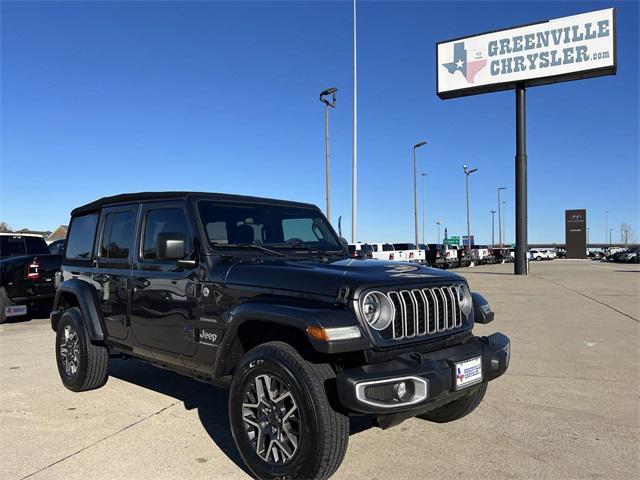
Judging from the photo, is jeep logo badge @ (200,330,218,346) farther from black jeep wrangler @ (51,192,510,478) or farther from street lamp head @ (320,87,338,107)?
street lamp head @ (320,87,338,107)

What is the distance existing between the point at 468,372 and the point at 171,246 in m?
2.18

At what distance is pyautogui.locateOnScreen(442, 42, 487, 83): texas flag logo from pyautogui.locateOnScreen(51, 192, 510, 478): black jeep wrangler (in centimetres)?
2513

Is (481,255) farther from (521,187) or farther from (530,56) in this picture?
(530,56)

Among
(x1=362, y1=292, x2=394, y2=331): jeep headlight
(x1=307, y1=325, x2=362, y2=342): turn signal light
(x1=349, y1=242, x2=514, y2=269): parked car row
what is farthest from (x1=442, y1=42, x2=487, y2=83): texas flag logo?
(x1=307, y1=325, x2=362, y2=342): turn signal light

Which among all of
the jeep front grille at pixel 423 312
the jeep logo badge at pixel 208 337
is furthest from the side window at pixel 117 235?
the jeep front grille at pixel 423 312

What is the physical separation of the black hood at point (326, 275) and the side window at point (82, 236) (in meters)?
2.46

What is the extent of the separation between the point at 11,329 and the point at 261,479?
8.28 m

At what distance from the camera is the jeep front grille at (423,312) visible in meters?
3.17

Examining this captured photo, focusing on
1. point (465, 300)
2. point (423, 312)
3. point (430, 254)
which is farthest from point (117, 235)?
point (430, 254)

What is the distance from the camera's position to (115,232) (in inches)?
194

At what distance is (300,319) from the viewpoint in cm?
294

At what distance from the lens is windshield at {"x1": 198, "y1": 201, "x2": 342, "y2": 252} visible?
405 cm

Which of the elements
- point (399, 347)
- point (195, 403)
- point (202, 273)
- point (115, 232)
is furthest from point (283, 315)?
point (115, 232)

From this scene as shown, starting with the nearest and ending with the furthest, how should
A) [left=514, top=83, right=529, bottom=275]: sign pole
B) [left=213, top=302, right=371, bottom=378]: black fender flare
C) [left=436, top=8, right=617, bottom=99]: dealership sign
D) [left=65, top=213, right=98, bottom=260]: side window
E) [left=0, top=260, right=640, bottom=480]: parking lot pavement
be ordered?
[left=213, top=302, right=371, bottom=378]: black fender flare
[left=0, top=260, right=640, bottom=480]: parking lot pavement
[left=65, top=213, right=98, bottom=260]: side window
[left=436, top=8, right=617, bottom=99]: dealership sign
[left=514, top=83, right=529, bottom=275]: sign pole
